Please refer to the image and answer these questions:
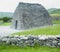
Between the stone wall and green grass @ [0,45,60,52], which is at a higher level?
the stone wall

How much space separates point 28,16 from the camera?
140ft

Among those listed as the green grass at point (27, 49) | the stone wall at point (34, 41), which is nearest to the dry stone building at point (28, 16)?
the stone wall at point (34, 41)

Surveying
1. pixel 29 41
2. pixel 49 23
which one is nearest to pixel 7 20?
pixel 49 23

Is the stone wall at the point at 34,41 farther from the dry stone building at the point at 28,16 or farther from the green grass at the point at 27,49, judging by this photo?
the dry stone building at the point at 28,16

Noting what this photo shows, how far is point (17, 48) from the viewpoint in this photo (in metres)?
13.8

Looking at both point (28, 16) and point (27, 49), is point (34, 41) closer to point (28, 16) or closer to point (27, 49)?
point (27, 49)

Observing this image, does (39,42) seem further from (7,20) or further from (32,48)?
(7,20)

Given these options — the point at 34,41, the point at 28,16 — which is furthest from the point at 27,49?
the point at 28,16

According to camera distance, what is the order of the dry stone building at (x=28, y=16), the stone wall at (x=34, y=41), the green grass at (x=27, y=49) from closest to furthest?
the green grass at (x=27, y=49), the stone wall at (x=34, y=41), the dry stone building at (x=28, y=16)

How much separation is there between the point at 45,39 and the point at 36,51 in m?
1.43

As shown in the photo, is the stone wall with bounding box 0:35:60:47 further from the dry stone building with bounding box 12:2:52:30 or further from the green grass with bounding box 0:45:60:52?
the dry stone building with bounding box 12:2:52:30

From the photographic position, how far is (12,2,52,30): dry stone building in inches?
1629

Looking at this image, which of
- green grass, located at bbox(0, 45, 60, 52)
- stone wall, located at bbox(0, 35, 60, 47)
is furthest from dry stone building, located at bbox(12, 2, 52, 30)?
green grass, located at bbox(0, 45, 60, 52)

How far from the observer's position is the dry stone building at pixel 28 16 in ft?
136
